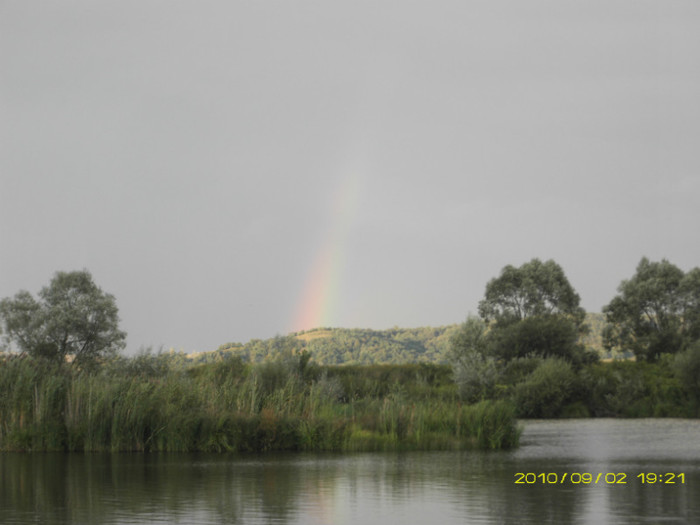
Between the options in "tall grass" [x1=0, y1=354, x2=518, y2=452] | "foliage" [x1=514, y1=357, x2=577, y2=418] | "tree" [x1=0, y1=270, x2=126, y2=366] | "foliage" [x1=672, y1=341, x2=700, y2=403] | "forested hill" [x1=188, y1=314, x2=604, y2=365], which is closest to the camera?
"tall grass" [x1=0, y1=354, x2=518, y2=452]

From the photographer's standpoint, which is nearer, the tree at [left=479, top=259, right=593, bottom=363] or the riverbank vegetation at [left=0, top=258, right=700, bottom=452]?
the riverbank vegetation at [left=0, top=258, right=700, bottom=452]

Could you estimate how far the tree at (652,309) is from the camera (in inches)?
3519

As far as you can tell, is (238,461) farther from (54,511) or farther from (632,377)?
(632,377)

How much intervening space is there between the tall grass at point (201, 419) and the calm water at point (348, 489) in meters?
1.61

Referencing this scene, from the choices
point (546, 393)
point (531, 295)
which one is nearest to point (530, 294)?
point (531, 295)

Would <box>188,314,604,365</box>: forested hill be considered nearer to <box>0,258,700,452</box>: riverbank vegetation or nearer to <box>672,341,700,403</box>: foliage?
<box>0,258,700,452</box>: riverbank vegetation

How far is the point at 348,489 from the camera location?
17688 millimetres

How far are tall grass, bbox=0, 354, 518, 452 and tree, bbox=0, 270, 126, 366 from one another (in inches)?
1290

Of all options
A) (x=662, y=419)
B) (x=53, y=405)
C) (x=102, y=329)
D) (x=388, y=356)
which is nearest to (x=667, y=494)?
(x=53, y=405)

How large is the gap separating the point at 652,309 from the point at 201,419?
73.2m

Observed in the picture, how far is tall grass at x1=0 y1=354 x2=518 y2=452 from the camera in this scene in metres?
27.6

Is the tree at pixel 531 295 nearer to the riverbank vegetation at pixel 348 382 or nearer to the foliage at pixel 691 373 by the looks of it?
the riverbank vegetation at pixel 348 382

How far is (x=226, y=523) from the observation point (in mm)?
13164

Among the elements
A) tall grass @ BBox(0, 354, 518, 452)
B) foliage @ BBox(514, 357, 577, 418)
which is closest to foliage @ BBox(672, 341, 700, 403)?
foliage @ BBox(514, 357, 577, 418)
